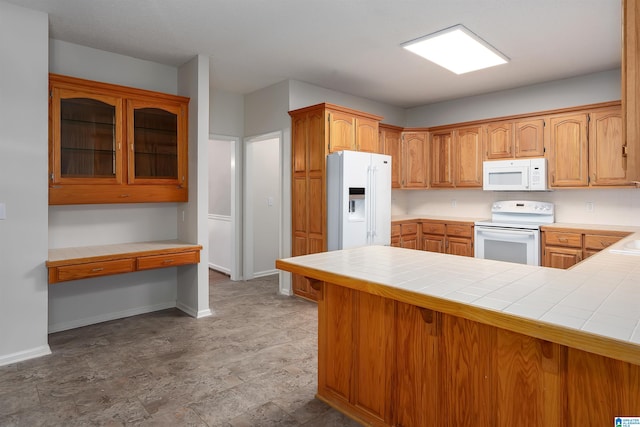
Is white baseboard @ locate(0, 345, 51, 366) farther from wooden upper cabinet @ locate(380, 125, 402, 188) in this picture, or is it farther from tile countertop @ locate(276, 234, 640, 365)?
wooden upper cabinet @ locate(380, 125, 402, 188)

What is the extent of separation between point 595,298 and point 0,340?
153 inches

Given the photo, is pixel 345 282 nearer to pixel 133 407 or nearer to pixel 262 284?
pixel 133 407

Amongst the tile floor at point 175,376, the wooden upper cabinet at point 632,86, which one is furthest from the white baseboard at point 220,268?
the wooden upper cabinet at point 632,86

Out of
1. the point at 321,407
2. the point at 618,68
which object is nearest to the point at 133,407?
the point at 321,407

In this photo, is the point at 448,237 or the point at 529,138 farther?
the point at 448,237

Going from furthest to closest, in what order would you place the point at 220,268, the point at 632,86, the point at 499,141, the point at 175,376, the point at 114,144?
1. the point at 220,268
2. the point at 499,141
3. the point at 114,144
4. the point at 175,376
5. the point at 632,86

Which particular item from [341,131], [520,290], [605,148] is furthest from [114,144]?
[605,148]

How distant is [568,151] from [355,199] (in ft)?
8.75

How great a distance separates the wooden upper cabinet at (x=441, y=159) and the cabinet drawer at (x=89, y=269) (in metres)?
4.41

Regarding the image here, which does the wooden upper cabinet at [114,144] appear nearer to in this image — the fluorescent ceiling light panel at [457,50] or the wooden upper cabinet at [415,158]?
the fluorescent ceiling light panel at [457,50]

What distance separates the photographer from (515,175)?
484 cm

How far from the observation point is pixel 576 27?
3268mm

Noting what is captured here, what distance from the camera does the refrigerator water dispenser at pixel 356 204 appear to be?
4359mm

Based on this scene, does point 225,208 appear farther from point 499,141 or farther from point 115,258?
point 499,141
